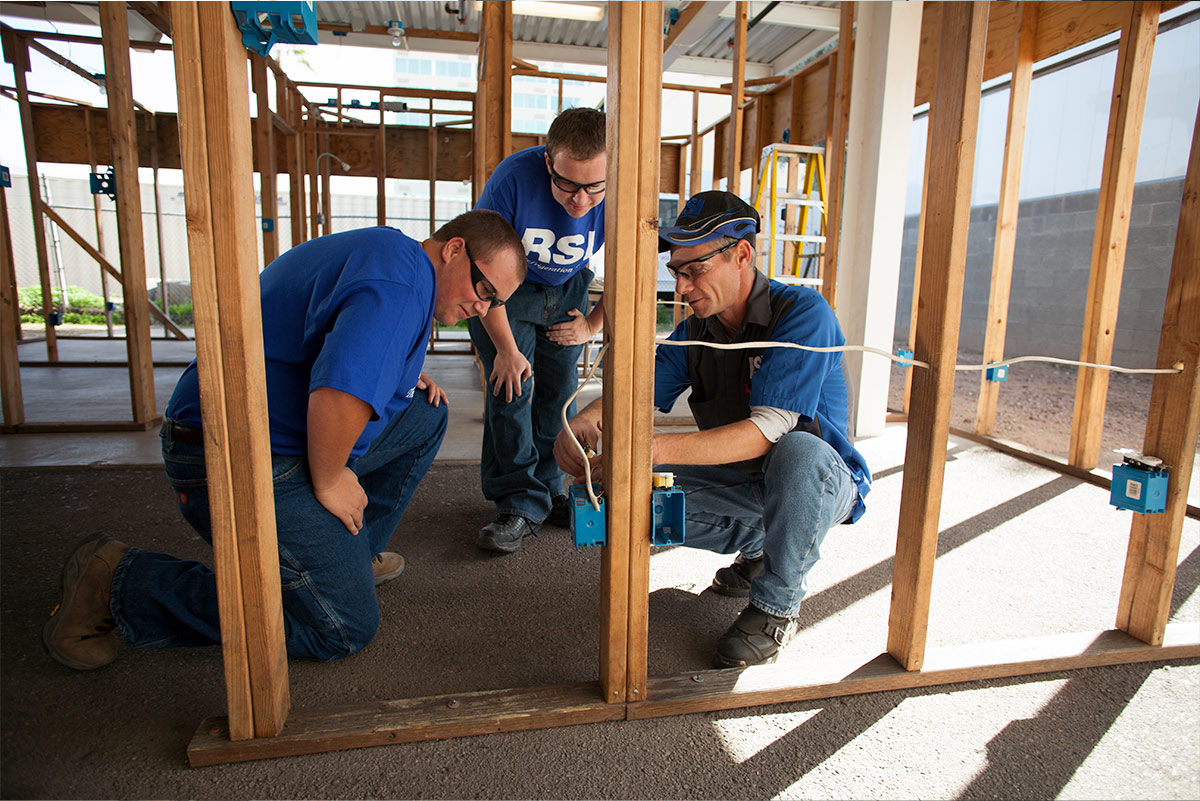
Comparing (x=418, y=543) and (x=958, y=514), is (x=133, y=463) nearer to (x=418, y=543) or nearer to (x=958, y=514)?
(x=418, y=543)

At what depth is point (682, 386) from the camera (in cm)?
189

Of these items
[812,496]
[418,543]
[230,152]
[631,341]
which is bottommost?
[418,543]

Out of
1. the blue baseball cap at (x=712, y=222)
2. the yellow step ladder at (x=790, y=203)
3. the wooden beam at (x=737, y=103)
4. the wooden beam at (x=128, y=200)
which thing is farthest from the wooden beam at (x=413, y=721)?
the yellow step ladder at (x=790, y=203)

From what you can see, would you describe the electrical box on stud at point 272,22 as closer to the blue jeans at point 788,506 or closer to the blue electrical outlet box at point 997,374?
the blue jeans at point 788,506

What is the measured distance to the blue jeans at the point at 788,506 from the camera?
1.47m

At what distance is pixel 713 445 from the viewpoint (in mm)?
1437

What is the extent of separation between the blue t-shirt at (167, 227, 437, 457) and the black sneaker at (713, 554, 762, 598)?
1.03m

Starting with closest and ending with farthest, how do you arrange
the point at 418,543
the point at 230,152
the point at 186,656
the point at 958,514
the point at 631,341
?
the point at 230,152
the point at 631,341
the point at 186,656
the point at 418,543
the point at 958,514

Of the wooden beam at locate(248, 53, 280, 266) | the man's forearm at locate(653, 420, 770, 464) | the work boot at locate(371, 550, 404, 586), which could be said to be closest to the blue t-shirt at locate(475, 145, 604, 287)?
the man's forearm at locate(653, 420, 770, 464)

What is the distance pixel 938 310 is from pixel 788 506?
0.50 metres

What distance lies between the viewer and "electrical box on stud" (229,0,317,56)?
39.9 inches

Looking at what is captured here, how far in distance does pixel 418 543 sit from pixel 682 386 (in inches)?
40.1

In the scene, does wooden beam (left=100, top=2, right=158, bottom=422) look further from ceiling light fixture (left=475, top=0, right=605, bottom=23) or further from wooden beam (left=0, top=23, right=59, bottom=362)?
ceiling light fixture (left=475, top=0, right=605, bottom=23)

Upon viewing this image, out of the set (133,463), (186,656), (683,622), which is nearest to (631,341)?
(683,622)
